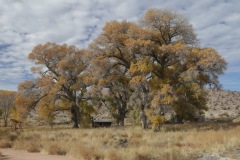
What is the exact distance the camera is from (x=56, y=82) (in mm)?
43938

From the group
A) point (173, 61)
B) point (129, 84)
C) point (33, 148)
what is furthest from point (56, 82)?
point (33, 148)

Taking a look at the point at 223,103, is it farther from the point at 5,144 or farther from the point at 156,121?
the point at 5,144

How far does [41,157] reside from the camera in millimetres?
19672

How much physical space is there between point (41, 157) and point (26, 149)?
351 cm

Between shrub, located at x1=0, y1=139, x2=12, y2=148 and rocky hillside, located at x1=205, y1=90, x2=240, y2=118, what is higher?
rocky hillside, located at x1=205, y1=90, x2=240, y2=118

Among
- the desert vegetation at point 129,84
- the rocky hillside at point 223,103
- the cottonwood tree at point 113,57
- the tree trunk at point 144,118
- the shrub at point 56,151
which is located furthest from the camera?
the rocky hillside at point 223,103

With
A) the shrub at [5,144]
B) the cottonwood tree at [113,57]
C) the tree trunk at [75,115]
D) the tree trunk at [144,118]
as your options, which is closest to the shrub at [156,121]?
the tree trunk at [144,118]

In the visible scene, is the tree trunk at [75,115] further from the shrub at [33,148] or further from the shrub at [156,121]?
the shrub at [33,148]

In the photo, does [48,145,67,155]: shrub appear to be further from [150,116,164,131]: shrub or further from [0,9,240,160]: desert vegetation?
[150,116,164,131]: shrub

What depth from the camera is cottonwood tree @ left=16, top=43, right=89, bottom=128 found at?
4400 cm

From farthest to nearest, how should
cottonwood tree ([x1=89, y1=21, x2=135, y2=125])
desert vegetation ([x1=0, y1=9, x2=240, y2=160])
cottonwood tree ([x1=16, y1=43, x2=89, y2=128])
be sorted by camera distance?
1. cottonwood tree ([x1=16, y1=43, x2=89, y2=128])
2. cottonwood tree ([x1=89, y1=21, x2=135, y2=125])
3. desert vegetation ([x1=0, y1=9, x2=240, y2=160])

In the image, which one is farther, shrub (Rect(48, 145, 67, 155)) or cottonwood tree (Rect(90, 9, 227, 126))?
cottonwood tree (Rect(90, 9, 227, 126))

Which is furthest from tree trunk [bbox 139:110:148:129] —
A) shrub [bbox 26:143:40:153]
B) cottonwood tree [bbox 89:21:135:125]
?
shrub [bbox 26:143:40:153]

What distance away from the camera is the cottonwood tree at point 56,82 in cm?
4400
